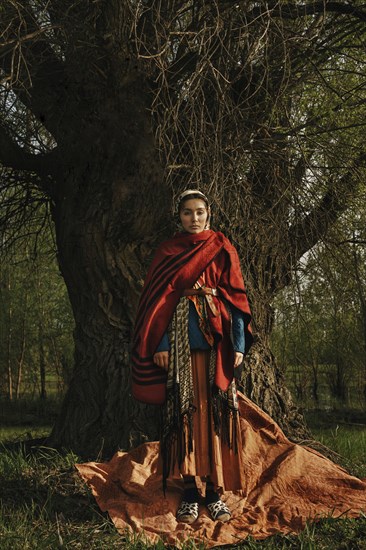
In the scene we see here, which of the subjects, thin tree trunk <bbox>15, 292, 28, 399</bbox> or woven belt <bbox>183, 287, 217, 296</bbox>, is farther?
thin tree trunk <bbox>15, 292, 28, 399</bbox>

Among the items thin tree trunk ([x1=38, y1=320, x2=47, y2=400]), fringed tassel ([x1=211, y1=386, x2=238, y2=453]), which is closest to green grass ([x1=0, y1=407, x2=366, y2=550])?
fringed tassel ([x1=211, y1=386, x2=238, y2=453])

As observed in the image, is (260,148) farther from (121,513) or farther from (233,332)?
(121,513)

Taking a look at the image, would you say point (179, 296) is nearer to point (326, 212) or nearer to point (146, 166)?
point (146, 166)

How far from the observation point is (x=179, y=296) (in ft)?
13.0

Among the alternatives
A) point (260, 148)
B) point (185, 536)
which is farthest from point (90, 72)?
point (185, 536)

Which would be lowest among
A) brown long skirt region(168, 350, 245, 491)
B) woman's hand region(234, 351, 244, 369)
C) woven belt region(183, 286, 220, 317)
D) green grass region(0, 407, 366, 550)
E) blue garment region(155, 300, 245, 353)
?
green grass region(0, 407, 366, 550)

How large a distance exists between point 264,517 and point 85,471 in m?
1.35

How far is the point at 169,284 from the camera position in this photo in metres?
3.96

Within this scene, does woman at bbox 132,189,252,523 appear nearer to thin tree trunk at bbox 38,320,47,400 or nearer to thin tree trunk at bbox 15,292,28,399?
thin tree trunk at bbox 15,292,28,399

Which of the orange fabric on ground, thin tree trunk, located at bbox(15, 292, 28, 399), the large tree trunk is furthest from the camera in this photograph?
thin tree trunk, located at bbox(15, 292, 28, 399)

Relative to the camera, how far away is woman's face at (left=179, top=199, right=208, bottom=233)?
3988 millimetres

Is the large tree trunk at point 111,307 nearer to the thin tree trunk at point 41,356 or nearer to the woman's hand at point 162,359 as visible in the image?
the woman's hand at point 162,359

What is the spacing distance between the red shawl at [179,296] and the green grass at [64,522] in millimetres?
893

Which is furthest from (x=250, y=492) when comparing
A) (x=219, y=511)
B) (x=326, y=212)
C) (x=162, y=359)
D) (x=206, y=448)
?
(x=326, y=212)
